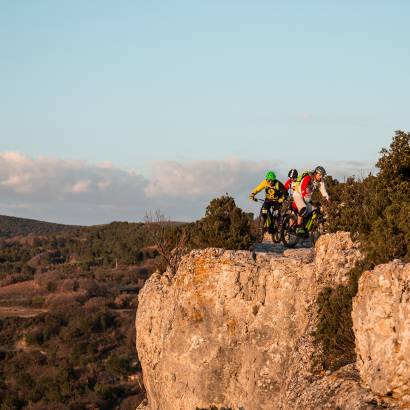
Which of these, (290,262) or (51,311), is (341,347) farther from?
(51,311)

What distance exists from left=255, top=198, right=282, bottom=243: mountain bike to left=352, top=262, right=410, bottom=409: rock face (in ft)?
33.6

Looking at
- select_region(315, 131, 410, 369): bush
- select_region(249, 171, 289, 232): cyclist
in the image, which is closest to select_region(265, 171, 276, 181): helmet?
select_region(249, 171, 289, 232): cyclist

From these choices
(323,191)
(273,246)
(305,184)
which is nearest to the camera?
(323,191)

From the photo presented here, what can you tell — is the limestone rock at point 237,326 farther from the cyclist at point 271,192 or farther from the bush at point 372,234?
the cyclist at point 271,192

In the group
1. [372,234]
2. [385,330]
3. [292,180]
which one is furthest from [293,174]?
[385,330]

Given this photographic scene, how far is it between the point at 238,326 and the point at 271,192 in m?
5.21

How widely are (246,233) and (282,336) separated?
16.1 feet

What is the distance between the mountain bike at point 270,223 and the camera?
971 inches

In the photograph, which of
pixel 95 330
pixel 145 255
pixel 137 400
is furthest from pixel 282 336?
pixel 145 255

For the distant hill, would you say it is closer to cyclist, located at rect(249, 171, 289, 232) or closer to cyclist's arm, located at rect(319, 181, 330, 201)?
cyclist, located at rect(249, 171, 289, 232)

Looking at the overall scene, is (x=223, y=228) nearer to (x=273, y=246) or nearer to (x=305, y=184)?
(x=273, y=246)

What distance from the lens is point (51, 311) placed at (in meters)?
76.7

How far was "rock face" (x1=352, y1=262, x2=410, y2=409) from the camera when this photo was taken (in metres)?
13.2

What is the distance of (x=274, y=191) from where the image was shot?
2448 centimetres
